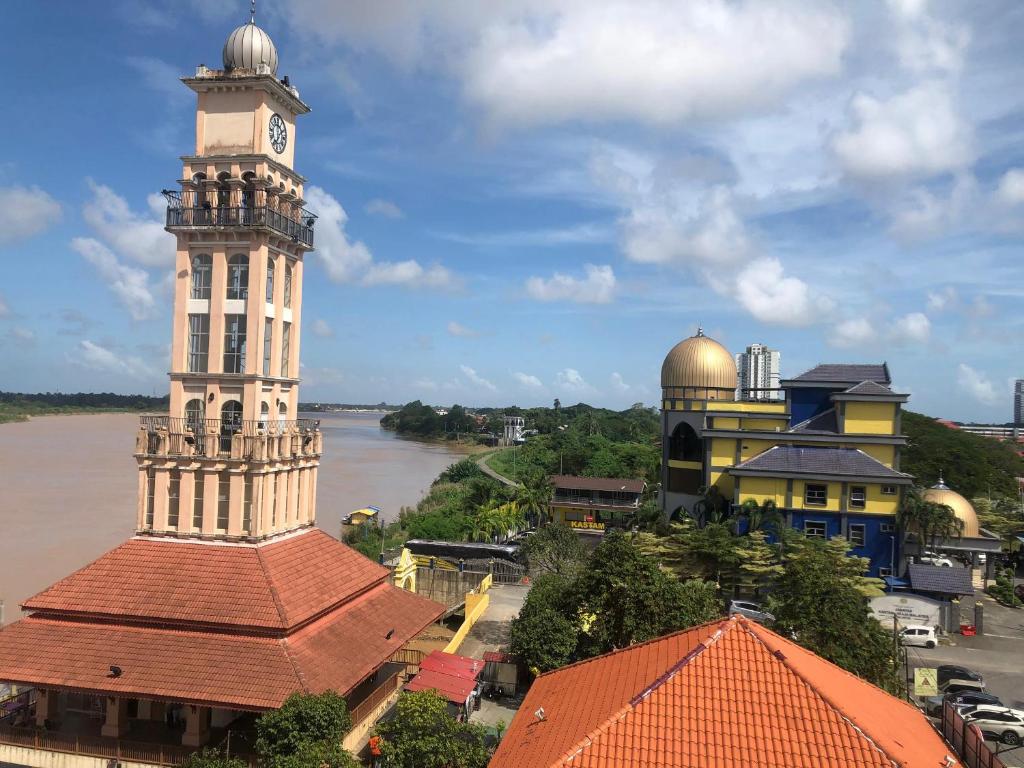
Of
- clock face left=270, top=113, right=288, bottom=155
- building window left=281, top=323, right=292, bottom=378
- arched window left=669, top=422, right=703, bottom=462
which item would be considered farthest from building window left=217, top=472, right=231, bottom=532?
arched window left=669, top=422, right=703, bottom=462

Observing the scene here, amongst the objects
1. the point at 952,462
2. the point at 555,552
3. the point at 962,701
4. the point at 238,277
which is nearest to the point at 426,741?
the point at 238,277

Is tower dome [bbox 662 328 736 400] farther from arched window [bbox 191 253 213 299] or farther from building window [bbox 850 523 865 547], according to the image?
arched window [bbox 191 253 213 299]

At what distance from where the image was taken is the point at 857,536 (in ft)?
108

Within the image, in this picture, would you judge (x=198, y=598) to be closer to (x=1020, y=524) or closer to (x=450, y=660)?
(x=450, y=660)

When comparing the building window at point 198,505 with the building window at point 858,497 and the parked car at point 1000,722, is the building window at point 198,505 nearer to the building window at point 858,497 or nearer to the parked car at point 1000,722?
the parked car at point 1000,722

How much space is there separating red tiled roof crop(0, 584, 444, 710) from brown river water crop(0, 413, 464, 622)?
20580 millimetres

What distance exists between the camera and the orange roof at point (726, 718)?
994 cm

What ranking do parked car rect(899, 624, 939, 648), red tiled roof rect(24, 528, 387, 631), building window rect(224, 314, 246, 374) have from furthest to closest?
parked car rect(899, 624, 939, 648), building window rect(224, 314, 246, 374), red tiled roof rect(24, 528, 387, 631)

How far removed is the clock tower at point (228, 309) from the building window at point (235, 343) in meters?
0.03

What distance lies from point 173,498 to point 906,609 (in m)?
27.5

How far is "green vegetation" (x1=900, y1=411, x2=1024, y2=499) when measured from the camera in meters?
55.8

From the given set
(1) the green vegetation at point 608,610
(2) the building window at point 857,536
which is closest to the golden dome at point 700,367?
(2) the building window at point 857,536

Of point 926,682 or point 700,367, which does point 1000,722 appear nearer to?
point 926,682

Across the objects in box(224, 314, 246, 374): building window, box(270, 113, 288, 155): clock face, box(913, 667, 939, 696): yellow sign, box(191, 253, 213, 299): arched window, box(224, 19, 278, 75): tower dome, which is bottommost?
box(913, 667, 939, 696): yellow sign
